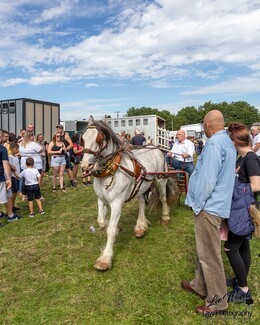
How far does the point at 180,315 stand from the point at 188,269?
1.05 m

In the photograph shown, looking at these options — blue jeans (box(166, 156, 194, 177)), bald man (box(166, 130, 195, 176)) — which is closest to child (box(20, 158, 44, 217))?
bald man (box(166, 130, 195, 176))

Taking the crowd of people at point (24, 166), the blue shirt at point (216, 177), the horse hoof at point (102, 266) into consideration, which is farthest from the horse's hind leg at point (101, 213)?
the crowd of people at point (24, 166)

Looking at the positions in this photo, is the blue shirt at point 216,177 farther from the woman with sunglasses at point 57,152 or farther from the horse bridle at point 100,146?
the woman with sunglasses at point 57,152

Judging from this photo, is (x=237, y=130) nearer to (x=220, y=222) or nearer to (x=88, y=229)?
(x=220, y=222)

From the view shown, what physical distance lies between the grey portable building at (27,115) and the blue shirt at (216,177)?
14.9 meters

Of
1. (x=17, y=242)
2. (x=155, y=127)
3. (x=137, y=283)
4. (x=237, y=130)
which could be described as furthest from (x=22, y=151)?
(x=155, y=127)

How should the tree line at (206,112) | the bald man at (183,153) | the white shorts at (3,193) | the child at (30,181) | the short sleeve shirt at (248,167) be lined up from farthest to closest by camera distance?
1. the tree line at (206,112)
2. the bald man at (183,153)
3. the child at (30,181)
4. the white shorts at (3,193)
5. the short sleeve shirt at (248,167)

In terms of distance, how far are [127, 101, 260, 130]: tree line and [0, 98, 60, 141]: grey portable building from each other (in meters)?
71.5

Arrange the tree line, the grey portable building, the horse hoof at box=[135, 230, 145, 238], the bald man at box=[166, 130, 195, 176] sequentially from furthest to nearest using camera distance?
the tree line, the grey portable building, the bald man at box=[166, 130, 195, 176], the horse hoof at box=[135, 230, 145, 238]

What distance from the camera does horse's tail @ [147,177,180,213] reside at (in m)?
5.99

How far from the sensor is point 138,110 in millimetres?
106750

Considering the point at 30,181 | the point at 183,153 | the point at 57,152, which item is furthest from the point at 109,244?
the point at 57,152

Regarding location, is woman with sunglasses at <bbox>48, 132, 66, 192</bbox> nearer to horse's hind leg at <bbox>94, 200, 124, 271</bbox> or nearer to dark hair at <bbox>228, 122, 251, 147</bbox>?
horse's hind leg at <bbox>94, 200, 124, 271</bbox>

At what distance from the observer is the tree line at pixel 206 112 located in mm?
84438
